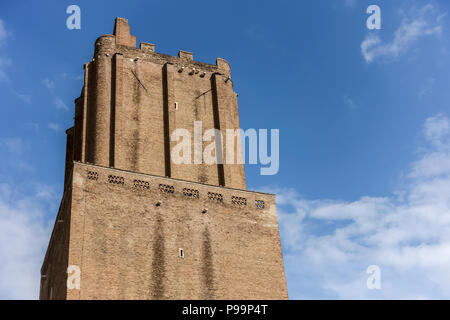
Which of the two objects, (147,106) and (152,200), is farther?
(147,106)

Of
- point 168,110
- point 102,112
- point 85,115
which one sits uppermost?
point 168,110

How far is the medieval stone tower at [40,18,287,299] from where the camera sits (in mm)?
24984

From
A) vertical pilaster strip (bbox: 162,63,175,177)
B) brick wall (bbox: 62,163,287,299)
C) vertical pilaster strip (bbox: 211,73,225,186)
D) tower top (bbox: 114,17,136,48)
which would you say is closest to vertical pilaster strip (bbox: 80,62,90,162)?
tower top (bbox: 114,17,136,48)

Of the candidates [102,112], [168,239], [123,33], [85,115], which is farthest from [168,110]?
[168,239]

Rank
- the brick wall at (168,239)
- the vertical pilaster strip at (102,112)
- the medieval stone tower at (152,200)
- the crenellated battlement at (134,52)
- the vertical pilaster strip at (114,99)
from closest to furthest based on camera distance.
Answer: the brick wall at (168,239)
the medieval stone tower at (152,200)
the vertical pilaster strip at (102,112)
the vertical pilaster strip at (114,99)
the crenellated battlement at (134,52)

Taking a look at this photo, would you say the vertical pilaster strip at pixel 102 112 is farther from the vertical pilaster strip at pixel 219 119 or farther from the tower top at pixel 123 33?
the vertical pilaster strip at pixel 219 119

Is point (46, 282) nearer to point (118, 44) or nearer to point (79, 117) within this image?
point (79, 117)

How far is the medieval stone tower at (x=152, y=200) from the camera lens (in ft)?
82.0

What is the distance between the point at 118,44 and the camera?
32.6 meters

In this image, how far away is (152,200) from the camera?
27.2 m

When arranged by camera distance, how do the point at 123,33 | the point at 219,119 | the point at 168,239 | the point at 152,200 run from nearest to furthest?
1. the point at 168,239
2. the point at 152,200
3. the point at 219,119
4. the point at 123,33

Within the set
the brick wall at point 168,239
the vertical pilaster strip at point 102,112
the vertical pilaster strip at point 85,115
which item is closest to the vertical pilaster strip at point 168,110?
the brick wall at point 168,239

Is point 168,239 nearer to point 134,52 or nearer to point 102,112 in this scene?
A: point 102,112

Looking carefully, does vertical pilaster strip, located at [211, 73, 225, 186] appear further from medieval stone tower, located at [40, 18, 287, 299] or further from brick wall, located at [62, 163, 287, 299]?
brick wall, located at [62, 163, 287, 299]
